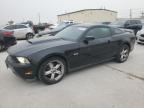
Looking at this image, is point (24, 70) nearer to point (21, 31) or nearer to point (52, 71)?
point (52, 71)

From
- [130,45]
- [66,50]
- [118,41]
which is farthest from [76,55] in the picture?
[130,45]

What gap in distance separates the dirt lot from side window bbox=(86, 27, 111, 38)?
1083mm

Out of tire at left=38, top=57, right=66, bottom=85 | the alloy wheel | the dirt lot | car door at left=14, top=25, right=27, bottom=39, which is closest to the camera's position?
the dirt lot

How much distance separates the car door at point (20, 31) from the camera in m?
14.5

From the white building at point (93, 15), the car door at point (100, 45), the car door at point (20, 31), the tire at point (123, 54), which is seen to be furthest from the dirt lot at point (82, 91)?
the white building at point (93, 15)

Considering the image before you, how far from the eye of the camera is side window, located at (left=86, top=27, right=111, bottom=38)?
5153mm

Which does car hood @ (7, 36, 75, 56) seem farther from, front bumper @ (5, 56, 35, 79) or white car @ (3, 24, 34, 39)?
white car @ (3, 24, 34, 39)

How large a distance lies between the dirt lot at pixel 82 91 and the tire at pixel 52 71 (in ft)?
0.49

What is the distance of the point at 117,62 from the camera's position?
20.0 ft

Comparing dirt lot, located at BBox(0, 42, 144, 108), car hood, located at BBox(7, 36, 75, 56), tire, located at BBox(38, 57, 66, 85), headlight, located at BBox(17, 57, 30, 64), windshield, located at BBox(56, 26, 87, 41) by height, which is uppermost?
windshield, located at BBox(56, 26, 87, 41)

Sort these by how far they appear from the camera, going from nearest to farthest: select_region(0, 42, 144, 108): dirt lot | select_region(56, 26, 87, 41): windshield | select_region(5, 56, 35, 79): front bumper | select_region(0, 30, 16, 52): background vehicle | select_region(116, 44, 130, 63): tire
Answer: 1. select_region(0, 42, 144, 108): dirt lot
2. select_region(5, 56, 35, 79): front bumper
3. select_region(56, 26, 87, 41): windshield
4. select_region(116, 44, 130, 63): tire
5. select_region(0, 30, 16, 52): background vehicle

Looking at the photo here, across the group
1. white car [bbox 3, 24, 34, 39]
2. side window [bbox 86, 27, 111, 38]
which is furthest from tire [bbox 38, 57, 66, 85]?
white car [bbox 3, 24, 34, 39]

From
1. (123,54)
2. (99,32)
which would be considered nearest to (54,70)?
(99,32)

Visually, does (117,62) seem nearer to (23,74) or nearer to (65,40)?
(65,40)
